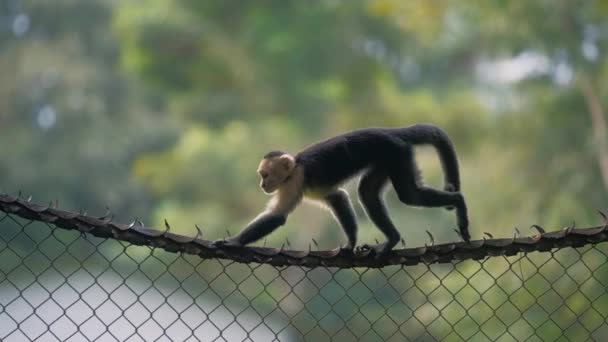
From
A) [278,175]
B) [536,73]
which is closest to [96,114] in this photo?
[536,73]

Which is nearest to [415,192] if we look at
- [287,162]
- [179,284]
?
[287,162]

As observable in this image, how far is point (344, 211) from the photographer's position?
Answer: 3.12 m

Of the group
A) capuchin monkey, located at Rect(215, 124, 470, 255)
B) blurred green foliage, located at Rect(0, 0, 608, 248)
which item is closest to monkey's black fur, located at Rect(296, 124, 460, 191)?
capuchin monkey, located at Rect(215, 124, 470, 255)

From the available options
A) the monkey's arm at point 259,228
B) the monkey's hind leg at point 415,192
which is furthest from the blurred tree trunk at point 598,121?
the monkey's arm at point 259,228

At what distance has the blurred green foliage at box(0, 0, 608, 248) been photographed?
11.7 meters

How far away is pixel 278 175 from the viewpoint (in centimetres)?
302

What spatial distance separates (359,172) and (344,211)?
0.15 meters

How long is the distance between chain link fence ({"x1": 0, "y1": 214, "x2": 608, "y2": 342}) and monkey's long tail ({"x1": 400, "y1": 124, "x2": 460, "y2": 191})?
0.92 ft

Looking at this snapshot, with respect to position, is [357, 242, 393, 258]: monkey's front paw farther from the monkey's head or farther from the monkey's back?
the monkey's head

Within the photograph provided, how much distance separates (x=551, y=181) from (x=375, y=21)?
25.2ft

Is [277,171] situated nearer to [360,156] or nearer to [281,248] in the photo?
[360,156]

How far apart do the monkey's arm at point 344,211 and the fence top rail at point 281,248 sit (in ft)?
2.69

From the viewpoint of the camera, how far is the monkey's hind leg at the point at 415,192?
9.53 feet

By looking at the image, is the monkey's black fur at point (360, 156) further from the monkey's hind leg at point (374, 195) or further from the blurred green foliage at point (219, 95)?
the blurred green foliage at point (219, 95)
